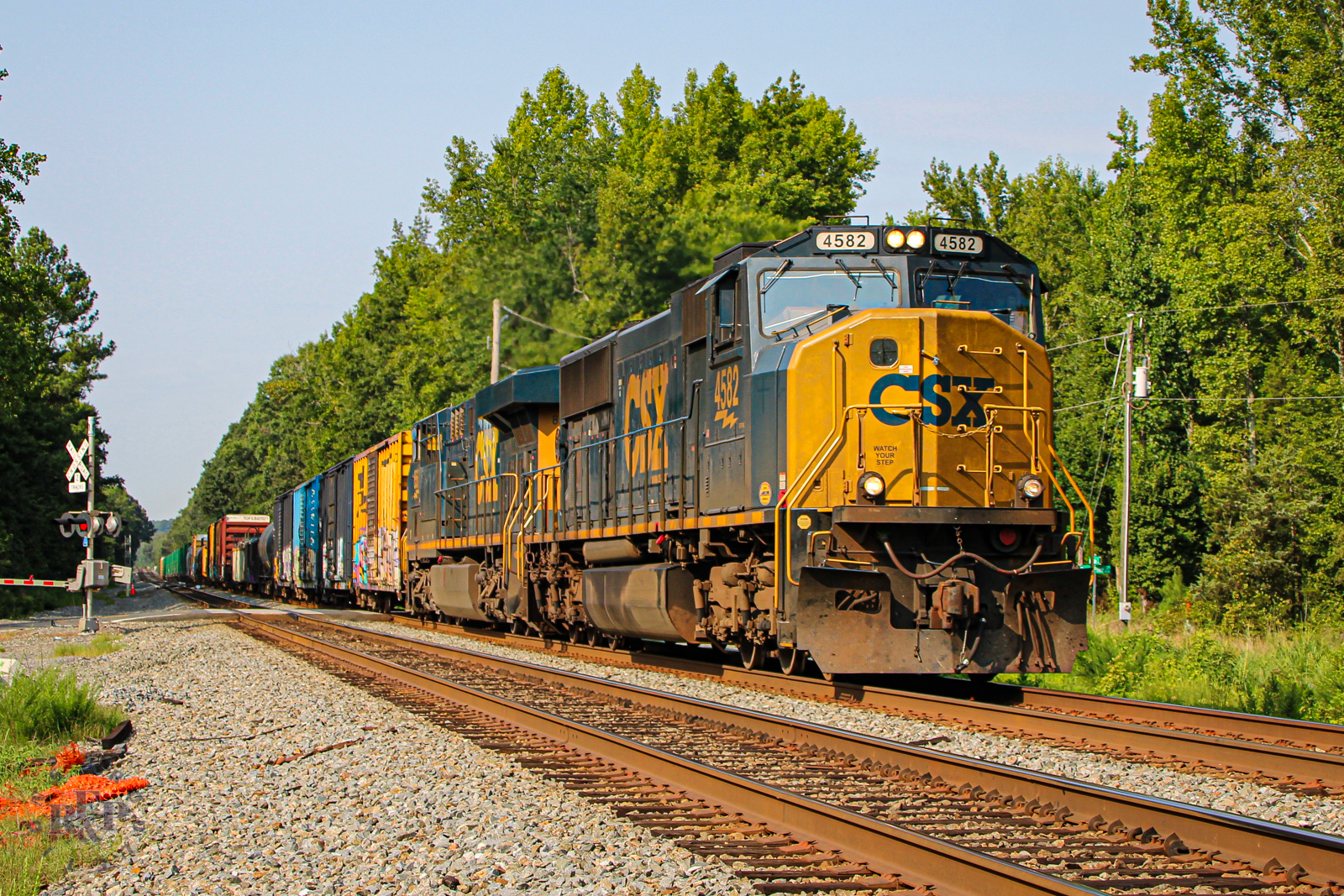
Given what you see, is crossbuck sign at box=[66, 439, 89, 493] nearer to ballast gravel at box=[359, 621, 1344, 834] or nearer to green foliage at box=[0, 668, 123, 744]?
green foliage at box=[0, 668, 123, 744]

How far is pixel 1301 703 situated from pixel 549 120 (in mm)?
44810

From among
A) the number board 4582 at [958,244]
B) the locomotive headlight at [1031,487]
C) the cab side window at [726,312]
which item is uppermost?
the number board 4582 at [958,244]

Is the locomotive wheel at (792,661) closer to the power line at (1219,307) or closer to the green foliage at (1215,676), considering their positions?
the green foliage at (1215,676)

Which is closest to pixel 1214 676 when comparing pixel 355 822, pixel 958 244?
pixel 958 244

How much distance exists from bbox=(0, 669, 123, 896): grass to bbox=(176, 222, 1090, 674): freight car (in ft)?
16.8

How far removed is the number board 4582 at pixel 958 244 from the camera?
10188 millimetres

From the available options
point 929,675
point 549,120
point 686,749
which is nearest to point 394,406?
point 549,120

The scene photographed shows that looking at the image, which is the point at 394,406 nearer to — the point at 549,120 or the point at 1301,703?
the point at 549,120

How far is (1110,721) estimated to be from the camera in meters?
8.16

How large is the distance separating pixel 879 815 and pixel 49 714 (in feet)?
21.4

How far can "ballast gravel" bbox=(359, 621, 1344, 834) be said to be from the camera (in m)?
5.83

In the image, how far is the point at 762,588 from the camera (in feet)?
33.6

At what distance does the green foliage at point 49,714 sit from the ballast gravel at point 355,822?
38 cm

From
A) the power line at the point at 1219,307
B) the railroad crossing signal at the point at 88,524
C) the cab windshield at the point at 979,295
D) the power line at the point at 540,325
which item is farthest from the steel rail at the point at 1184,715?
the power line at the point at 540,325
